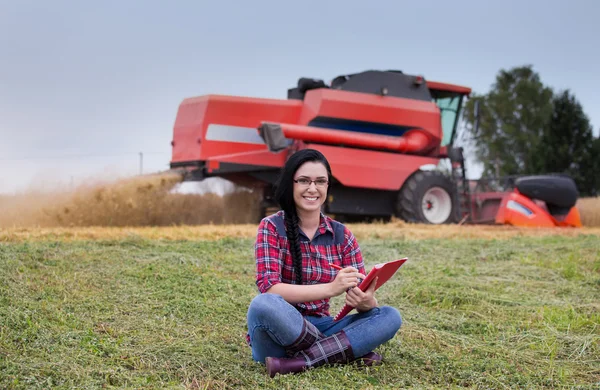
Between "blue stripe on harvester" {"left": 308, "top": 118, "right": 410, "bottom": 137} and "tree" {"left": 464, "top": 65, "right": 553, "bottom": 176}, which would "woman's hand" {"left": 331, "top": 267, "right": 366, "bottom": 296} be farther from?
"tree" {"left": 464, "top": 65, "right": 553, "bottom": 176}

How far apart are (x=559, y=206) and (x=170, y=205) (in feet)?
23.9

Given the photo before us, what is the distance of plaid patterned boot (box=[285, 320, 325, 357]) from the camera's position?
3.32 metres

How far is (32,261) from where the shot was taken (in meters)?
5.67

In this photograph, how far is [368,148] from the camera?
12031 mm

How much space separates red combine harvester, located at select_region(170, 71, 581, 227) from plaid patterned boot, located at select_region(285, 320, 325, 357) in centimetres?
746

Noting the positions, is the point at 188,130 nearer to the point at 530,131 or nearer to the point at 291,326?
the point at 291,326

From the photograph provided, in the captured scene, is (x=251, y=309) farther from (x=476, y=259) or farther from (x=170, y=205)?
(x=170, y=205)

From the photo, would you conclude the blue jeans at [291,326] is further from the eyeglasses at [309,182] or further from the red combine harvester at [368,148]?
the red combine harvester at [368,148]

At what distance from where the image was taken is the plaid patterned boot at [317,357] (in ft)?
10.7

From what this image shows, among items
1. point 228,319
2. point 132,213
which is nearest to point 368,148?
point 132,213

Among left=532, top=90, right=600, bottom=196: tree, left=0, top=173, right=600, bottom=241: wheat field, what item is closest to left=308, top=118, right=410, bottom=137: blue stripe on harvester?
left=0, top=173, right=600, bottom=241: wheat field

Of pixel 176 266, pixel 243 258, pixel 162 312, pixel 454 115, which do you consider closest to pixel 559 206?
pixel 454 115

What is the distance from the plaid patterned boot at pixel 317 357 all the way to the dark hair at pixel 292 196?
1.11 ft

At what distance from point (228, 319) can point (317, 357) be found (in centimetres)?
140
